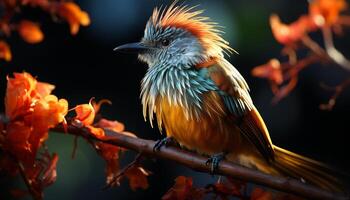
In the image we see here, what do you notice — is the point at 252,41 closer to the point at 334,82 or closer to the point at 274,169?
the point at 334,82

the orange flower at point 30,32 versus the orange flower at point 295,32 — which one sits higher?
the orange flower at point 295,32

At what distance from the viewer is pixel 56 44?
427 cm

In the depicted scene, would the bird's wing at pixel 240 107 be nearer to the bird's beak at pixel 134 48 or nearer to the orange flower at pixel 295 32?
the bird's beak at pixel 134 48

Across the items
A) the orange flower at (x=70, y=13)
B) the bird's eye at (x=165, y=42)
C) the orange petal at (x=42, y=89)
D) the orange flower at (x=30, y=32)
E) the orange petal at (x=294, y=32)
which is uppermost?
the orange petal at (x=294, y=32)

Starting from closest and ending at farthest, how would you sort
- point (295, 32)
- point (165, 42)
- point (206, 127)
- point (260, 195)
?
point (295, 32)
point (260, 195)
point (206, 127)
point (165, 42)

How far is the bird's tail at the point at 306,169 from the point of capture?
103 inches

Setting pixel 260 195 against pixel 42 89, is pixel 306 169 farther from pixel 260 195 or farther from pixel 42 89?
pixel 42 89

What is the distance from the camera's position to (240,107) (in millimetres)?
2961

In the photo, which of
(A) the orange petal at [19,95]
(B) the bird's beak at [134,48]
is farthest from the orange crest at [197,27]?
(A) the orange petal at [19,95]

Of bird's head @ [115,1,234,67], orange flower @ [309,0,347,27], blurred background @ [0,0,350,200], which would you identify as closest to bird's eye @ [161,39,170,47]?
bird's head @ [115,1,234,67]

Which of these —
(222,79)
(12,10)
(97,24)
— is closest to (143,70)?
(97,24)

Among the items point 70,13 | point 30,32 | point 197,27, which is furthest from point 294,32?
point 197,27

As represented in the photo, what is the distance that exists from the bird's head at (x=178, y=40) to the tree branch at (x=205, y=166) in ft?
2.99

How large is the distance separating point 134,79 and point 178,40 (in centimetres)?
103
